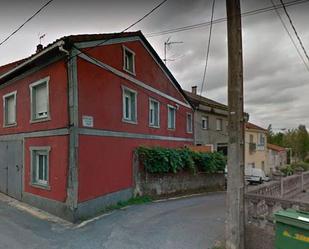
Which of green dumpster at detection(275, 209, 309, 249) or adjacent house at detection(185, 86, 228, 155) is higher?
adjacent house at detection(185, 86, 228, 155)

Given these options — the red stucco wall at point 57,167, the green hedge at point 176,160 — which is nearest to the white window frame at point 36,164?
the red stucco wall at point 57,167

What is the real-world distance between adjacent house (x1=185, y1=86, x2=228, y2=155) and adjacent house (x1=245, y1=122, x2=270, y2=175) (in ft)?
21.0

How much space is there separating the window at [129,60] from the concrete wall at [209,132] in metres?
10.1

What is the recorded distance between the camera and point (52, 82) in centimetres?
895

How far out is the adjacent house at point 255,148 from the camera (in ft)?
104

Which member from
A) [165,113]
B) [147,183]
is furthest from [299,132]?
[147,183]

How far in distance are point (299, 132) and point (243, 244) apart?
197 feet

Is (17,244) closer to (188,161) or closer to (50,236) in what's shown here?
(50,236)

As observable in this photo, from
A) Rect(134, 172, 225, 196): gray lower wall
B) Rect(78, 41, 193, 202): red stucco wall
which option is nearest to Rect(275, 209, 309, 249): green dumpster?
Rect(78, 41, 193, 202): red stucco wall

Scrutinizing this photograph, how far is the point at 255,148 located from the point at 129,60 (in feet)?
83.0

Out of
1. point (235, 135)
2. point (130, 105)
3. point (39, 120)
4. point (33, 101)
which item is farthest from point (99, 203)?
point (235, 135)

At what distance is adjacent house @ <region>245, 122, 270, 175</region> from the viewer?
3166 cm

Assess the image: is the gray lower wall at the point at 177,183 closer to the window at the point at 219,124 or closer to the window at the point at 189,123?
the window at the point at 189,123

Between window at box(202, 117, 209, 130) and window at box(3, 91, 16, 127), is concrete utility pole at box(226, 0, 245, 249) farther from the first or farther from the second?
window at box(202, 117, 209, 130)
